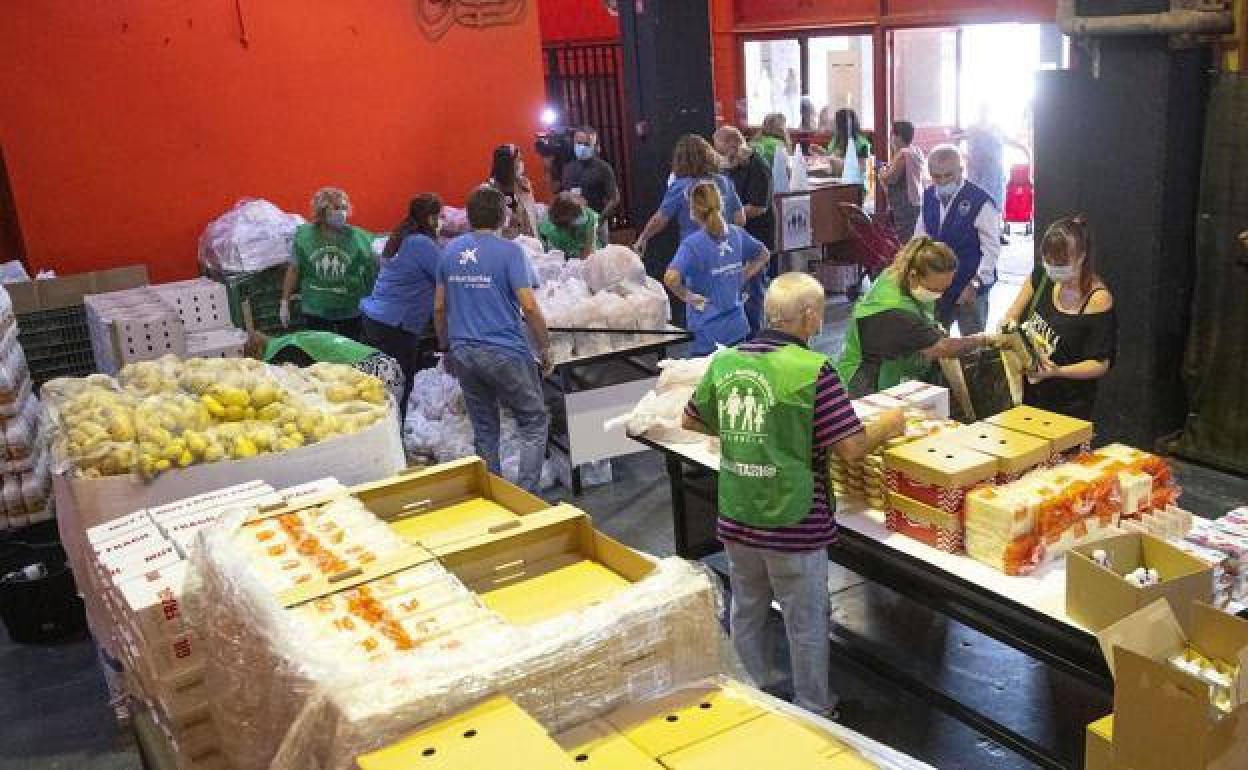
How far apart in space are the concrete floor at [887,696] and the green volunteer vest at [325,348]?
198 cm

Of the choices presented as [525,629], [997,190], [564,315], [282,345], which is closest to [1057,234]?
[564,315]

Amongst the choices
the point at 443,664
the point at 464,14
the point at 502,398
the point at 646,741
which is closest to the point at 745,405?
the point at 646,741

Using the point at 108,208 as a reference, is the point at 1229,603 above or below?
below

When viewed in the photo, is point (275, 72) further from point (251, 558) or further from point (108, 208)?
point (251, 558)

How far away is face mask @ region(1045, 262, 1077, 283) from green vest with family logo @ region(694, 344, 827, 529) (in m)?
1.85

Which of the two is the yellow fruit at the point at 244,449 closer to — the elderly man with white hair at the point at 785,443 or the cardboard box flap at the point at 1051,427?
the elderly man with white hair at the point at 785,443

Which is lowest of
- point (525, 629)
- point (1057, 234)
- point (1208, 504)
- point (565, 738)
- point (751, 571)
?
point (1208, 504)

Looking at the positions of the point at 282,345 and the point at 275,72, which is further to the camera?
the point at 275,72

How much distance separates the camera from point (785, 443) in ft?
12.1

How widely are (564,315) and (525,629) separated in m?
4.45

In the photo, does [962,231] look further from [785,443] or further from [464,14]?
[464,14]

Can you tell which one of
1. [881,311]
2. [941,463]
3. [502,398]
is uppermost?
[881,311]

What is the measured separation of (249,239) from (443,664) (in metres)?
6.75

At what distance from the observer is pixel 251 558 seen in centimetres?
293
